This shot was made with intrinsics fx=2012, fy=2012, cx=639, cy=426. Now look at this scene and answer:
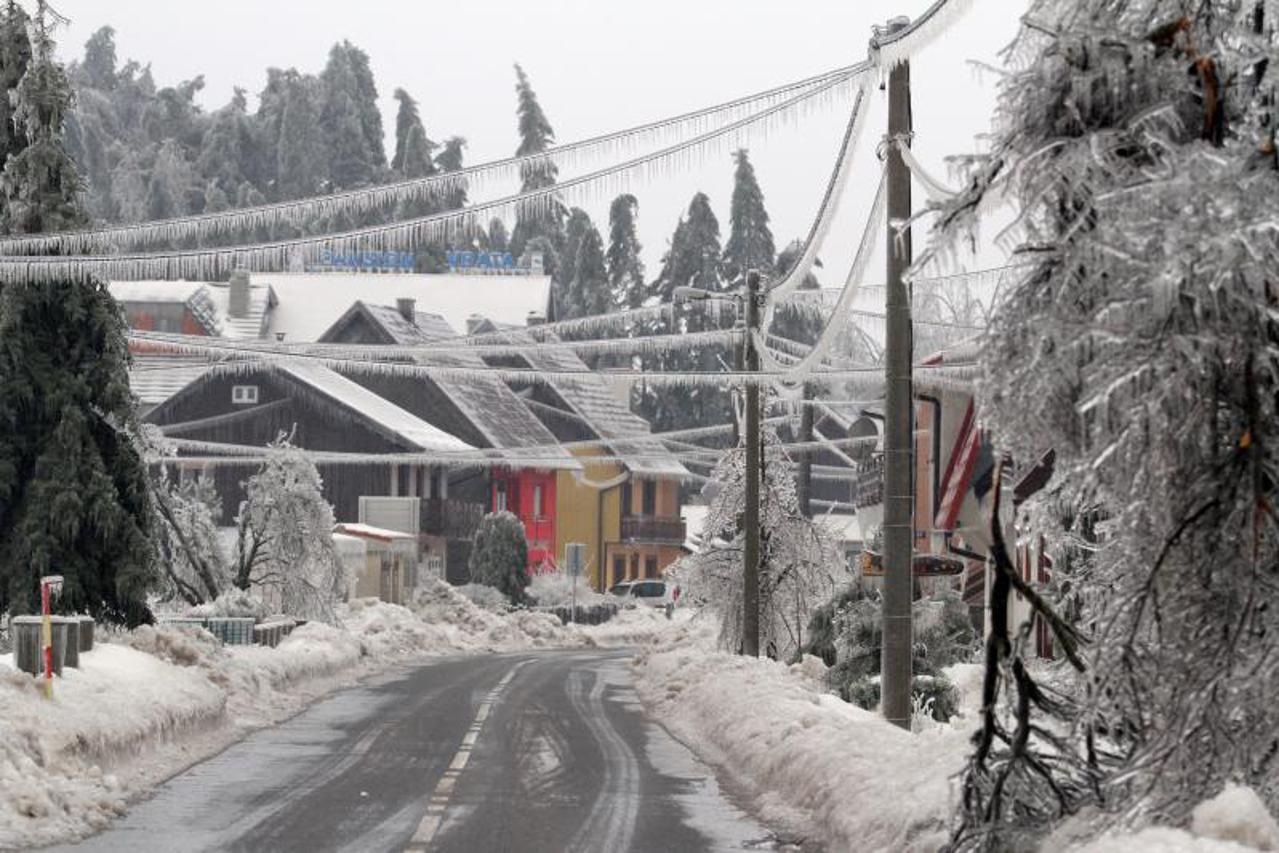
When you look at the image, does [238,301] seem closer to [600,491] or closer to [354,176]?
[600,491]

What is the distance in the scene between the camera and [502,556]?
234ft

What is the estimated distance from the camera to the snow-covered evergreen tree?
28.5 ft

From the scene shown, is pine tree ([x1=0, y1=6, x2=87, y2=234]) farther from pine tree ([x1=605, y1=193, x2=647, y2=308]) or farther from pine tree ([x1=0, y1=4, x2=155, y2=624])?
pine tree ([x1=605, y1=193, x2=647, y2=308])

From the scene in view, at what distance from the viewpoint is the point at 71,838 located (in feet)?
45.1

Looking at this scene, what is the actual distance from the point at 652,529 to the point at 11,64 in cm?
6533

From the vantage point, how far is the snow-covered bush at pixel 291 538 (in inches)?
1902

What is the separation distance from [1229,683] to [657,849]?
566 centimetres

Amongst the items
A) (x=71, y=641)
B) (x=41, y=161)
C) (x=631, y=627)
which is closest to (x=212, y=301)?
(x=631, y=627)

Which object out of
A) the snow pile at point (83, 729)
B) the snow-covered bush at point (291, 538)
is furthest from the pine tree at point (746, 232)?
the snow pile at point (83, 729)

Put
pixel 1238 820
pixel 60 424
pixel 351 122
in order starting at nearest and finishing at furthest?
pixel 1238 820 → pixel 60 424 → pixel 351 122

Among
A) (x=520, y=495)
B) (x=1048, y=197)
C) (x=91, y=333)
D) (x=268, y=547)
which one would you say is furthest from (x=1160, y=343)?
(x=520, y=495)

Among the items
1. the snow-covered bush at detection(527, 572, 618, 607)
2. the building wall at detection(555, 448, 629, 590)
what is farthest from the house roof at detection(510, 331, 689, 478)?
the snow-covered bush at detection(527, 572, 618, 607)

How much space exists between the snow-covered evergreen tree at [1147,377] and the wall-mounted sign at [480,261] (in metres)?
94.4

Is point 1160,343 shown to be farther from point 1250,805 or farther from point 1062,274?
point 1250,805
